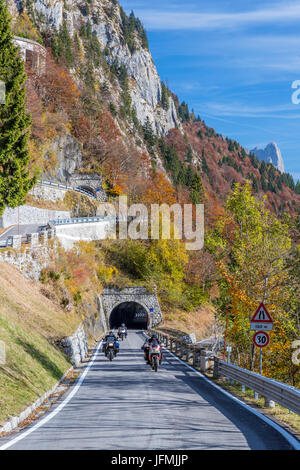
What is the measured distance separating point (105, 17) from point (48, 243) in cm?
14306

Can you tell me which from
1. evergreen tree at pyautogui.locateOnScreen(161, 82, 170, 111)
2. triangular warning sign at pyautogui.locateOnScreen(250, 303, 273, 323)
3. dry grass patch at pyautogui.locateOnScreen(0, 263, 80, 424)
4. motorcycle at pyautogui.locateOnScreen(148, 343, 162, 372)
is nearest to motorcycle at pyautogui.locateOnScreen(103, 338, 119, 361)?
dry grass patch at pyautogui.locateOnScreen(0, 263, 80, 424)

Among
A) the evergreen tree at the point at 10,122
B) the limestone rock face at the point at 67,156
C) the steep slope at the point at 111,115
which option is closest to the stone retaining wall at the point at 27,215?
the steep slope at the point at 111,115

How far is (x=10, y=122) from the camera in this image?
1142 inches

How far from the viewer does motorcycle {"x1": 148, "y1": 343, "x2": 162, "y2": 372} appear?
61.5ft

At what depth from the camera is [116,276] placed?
5906cm

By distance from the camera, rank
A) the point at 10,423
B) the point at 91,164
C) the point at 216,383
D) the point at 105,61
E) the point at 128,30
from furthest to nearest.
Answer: the point at 128,30
the point at 105,61
the point at 91,164
the point at 216,383
the point at 10,423

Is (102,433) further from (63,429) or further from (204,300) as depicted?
(204,300)

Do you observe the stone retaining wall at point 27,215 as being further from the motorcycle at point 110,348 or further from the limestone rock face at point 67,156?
the motorcycle at point 110,348

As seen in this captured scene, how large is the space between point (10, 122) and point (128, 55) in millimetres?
143550

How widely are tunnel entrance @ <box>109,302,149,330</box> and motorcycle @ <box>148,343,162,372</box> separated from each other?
47.8 m

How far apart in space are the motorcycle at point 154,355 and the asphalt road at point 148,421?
9.59ft

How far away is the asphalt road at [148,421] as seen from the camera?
730 cm

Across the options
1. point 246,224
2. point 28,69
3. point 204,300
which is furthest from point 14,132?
point 28,69

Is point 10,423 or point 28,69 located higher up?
point 28,69
